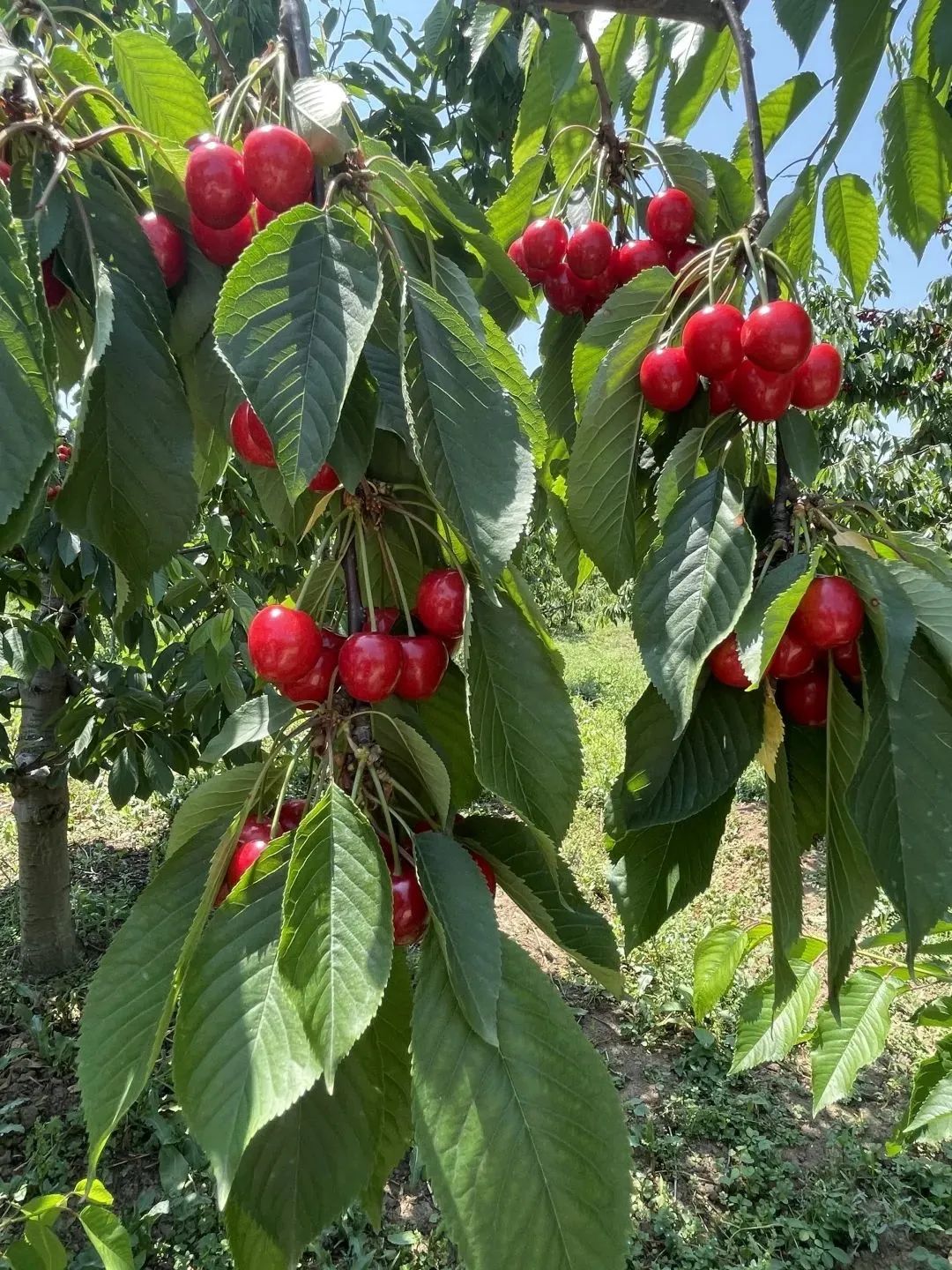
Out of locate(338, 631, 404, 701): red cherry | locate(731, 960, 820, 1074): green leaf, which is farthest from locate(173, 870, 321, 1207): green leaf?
locate(731, 960, 820, 1074): green leaf

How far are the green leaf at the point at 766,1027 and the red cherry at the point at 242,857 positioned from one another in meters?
1.25

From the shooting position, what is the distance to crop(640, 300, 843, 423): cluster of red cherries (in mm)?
770

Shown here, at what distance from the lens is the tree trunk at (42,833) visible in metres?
3.01

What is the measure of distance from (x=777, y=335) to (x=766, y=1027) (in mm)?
1406

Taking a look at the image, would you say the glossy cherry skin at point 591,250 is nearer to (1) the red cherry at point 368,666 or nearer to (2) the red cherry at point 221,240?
(2) the red cherry at point 221,240

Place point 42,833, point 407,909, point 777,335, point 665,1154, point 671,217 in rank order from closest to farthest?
point 407,909 < point 777,335 < point 671,217 < point 665,1154 < point 42,833

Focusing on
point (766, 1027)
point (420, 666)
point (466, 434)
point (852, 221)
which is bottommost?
point (766, 1027)

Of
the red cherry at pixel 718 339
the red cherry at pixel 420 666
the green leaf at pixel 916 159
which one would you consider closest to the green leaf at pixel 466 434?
the red cherry at pixel 420 666

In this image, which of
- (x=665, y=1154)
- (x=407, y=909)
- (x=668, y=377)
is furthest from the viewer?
(x=665, y=1154)

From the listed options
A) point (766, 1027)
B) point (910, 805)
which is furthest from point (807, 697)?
point (766, 1027)

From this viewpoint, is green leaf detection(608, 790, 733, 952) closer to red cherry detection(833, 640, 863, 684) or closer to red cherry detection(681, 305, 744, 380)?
red cherry detection(833, 640, 863, 684)

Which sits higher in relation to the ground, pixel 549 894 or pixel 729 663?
pixel 729 663

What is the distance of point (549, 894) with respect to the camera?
0.73m

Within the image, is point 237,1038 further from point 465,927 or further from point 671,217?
point 671,217
